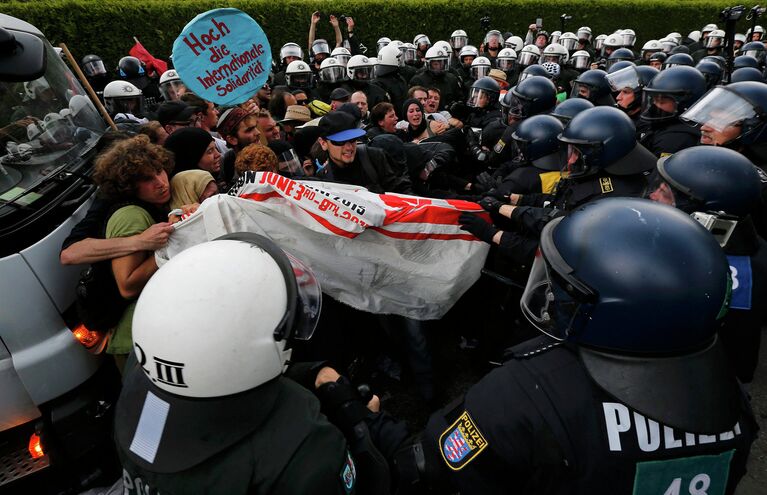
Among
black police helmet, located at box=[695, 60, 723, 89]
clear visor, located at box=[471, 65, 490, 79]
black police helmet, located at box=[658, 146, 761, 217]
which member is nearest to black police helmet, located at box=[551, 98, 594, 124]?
black police helmet, located at box=[658, 146, 761, 217]

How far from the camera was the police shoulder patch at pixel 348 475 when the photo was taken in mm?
1312

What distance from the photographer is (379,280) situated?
314 cm

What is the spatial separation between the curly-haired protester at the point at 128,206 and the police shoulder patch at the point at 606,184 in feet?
9.56

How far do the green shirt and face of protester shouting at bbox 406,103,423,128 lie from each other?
373cm

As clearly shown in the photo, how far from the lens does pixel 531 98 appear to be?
5.10 meters

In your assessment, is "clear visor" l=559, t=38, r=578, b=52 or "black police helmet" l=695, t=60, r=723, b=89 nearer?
"black police helmet" l=695, t=60, r=723, b=89

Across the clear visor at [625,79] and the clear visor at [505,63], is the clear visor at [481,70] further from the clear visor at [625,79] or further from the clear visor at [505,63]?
the clear visor at [625,79]

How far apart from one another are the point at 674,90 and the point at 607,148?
2452mm

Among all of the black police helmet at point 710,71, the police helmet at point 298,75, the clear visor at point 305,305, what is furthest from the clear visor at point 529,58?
the clear visor at point 305,305

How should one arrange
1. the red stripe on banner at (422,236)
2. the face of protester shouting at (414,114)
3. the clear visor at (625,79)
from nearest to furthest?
the red stripe on banner at (422,236), the face of protester shouting at (414,114), the clear visor at (625,79)

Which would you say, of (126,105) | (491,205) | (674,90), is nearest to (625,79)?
(674,90)

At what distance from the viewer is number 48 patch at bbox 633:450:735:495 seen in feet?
3.88

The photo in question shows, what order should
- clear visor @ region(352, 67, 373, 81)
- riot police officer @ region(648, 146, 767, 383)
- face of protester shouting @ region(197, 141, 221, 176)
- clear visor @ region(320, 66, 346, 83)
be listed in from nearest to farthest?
riot police officer @ region(648, 146, 767, 383)
face of protester shouting @ region(197, 141, 221, 176)
clear visor @ region(320, 66, 346, 83)
clear visor @ region(352, 67, 373, 81)

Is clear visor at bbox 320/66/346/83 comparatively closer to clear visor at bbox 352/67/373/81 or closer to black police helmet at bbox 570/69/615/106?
clear visor at bbox 352/67/373/81
